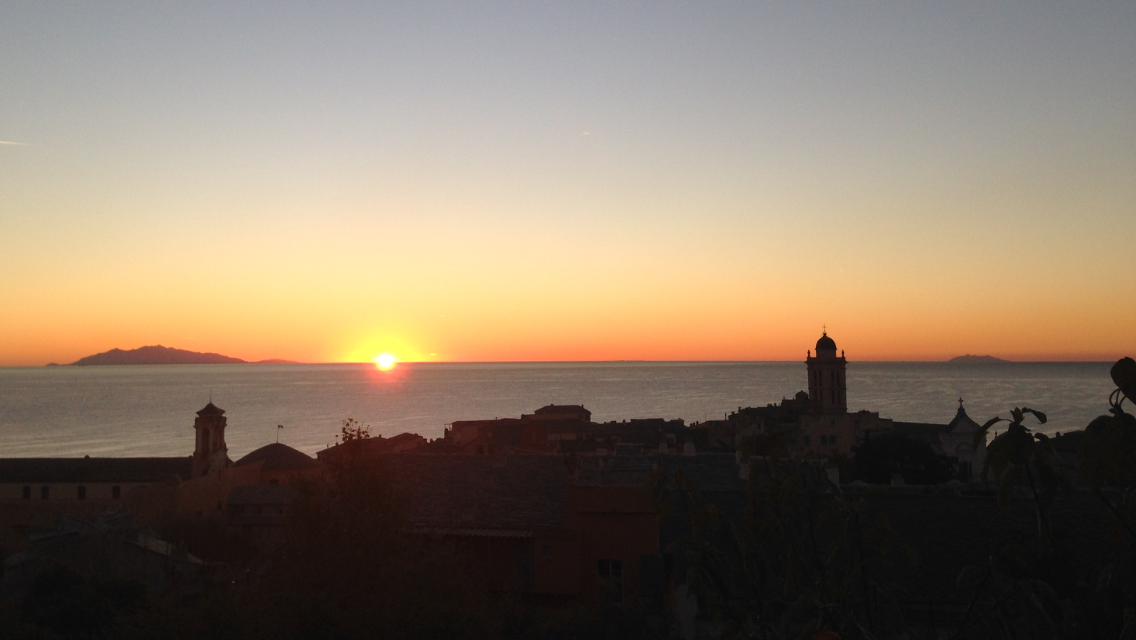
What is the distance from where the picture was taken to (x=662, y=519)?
406 cm

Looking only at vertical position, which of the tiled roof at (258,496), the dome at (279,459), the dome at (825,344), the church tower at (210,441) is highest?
the dome at (825,344)

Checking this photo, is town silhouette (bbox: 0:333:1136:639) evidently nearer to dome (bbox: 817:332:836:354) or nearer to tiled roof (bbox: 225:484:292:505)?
tiled roof (bbox: 225:484:292:505)

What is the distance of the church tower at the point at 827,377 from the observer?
7419cm

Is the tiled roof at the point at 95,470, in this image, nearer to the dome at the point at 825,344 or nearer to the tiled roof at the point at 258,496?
the tiled roof at the point at 258,496

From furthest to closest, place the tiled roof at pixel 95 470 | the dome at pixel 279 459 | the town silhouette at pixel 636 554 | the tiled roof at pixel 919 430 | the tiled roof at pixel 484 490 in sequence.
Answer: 1. the tiled roof at pixel 919 430
2. the dome at pixel 279 459
3. the tiled roof at pixel 95 470
4. the tiled roof at pixel 484 490
5. the town silhouette at pixel 636 554

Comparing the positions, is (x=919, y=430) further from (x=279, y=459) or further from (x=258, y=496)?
(x=258, y=496)

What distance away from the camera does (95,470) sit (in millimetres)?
48312

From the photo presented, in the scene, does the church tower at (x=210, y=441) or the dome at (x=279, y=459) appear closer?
the church tower at (x=210, y=441)

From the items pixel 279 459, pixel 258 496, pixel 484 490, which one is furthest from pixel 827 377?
pixel 484 490

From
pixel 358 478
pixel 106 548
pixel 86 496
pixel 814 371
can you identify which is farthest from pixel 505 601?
pixel 814 371

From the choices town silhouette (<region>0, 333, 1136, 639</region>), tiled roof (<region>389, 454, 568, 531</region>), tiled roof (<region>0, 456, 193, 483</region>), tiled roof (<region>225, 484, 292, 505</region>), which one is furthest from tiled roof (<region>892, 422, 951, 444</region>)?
tiled roof (<region>0, 456, 193, 483</region>)

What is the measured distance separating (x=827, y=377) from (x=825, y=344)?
137 inches

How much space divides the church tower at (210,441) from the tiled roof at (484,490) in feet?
89.9

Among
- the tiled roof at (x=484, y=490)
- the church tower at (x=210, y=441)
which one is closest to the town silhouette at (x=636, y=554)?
the tiled roof at (x=484, y=490)
